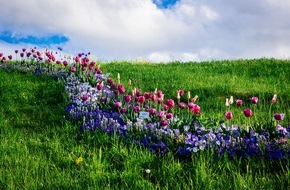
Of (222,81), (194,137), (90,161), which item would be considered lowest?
(90,161)

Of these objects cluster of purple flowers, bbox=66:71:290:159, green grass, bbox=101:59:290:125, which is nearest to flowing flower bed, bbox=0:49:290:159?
cluster of purple flowers, bbox=66:71:290:159

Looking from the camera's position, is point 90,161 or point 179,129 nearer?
point 90,161

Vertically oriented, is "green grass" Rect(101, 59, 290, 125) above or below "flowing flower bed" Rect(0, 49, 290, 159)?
above

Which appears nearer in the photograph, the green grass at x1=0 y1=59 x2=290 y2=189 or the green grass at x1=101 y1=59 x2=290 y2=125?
the green grass at x1=0 y1=59 x2=290 y2=189

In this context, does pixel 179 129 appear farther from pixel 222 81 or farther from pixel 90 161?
pixel 222 81

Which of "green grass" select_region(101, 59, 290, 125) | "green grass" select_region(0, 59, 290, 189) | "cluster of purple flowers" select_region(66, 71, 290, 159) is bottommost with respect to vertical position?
"green grass" select_region(0, 59, 290, 189)

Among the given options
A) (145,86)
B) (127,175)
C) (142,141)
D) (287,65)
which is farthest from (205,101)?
(287,65)

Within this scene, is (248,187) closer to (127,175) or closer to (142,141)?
(127,175)

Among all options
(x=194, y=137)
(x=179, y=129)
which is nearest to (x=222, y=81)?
(x=179, y=129)

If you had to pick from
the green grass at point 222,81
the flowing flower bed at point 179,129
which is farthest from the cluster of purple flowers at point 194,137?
the green grass at point 222,81

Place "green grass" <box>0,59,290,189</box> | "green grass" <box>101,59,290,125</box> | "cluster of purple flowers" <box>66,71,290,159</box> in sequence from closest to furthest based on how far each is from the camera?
1. "green grass" <box>0,59,290,189</box>
2. "cluster of purple flowers" <box>66,71,290,159</box>
3. "green grass" <box>101,59,290,125</box>

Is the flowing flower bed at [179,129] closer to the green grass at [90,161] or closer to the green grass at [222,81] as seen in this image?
the green grass at [90,161]

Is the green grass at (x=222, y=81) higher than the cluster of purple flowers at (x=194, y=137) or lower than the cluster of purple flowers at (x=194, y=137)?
higher

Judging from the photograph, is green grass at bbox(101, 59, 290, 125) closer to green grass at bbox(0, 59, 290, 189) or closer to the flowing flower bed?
green grass at bbox(0, 59, 290, 189)
